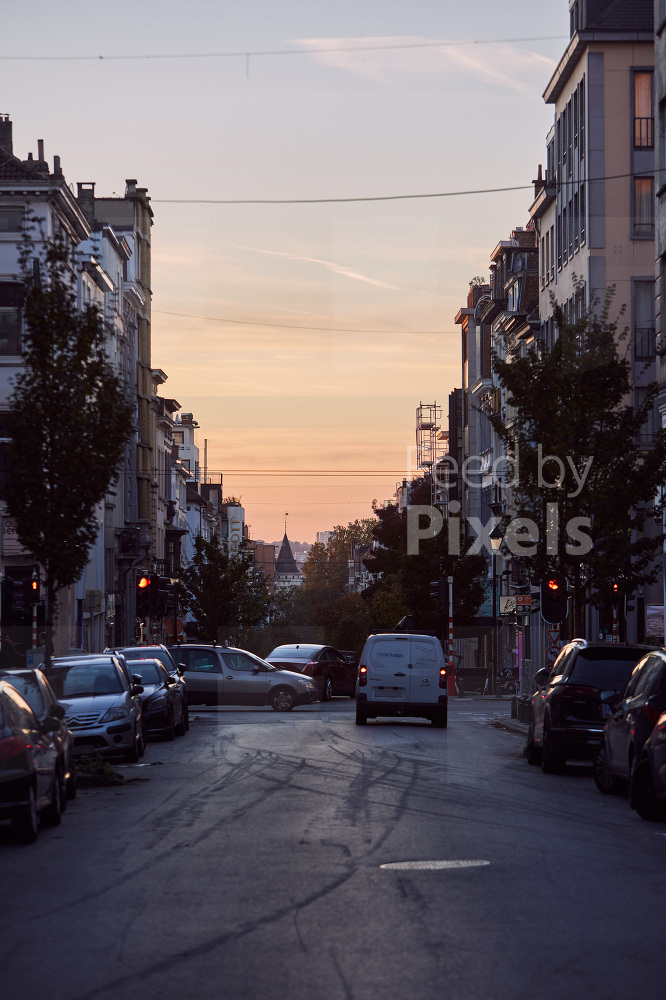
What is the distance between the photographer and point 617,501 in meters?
31.8

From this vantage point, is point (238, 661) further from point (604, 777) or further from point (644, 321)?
point (604, 777)

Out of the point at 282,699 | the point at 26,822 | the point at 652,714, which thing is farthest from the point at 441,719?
the point at 26,822

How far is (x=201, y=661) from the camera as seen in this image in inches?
1537

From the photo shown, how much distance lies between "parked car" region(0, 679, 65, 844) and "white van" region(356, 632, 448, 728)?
15.8 m

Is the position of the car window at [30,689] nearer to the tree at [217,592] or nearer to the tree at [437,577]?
the tree at [437,577]

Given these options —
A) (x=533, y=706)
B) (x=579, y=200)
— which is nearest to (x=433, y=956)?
(x=533, y=706)

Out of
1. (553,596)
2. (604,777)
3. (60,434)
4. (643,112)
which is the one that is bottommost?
(604,777)

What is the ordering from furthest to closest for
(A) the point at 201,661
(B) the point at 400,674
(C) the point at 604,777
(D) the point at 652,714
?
(A) the point at 201,661 < (B) the point at 400,674 < (C) the point at 604,777 < (D) the point at 652,714

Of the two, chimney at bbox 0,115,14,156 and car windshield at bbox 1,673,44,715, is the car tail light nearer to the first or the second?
car windshield at bbox 1,673,44,715

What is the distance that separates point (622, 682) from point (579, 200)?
4090 cm

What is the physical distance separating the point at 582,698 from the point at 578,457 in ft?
43.2

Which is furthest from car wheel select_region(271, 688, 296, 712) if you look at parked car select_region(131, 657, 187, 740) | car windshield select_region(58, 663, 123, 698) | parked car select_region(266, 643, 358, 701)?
car windshield select_region(58, 663, 123, 698)

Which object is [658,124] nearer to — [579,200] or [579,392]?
[579,392]

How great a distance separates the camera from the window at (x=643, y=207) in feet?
181
